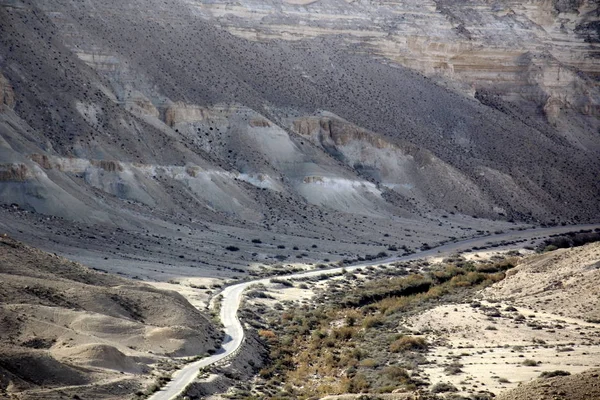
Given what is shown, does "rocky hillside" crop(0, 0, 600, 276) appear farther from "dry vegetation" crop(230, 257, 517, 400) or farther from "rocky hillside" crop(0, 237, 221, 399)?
"rocky hillside" crop(0, 237, 221, 399)

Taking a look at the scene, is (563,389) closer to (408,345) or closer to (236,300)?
(408,345)

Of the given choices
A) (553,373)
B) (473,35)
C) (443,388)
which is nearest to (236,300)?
(443,388)

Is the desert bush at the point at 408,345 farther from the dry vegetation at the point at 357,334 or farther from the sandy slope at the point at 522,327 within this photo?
the sandy slope at the point at 522,327

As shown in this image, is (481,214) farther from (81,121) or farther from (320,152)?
(81,121)

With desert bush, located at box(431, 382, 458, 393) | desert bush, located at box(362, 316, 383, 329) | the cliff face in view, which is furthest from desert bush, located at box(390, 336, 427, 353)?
the cliff face

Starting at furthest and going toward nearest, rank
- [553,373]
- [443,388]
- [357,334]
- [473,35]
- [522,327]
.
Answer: [473,35] < [357,334] < [522,327] < [443,388] < [553,373]

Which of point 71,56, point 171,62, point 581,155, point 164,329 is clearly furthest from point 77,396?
point 581,155

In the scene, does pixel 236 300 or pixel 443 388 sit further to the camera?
pixel 236 300
